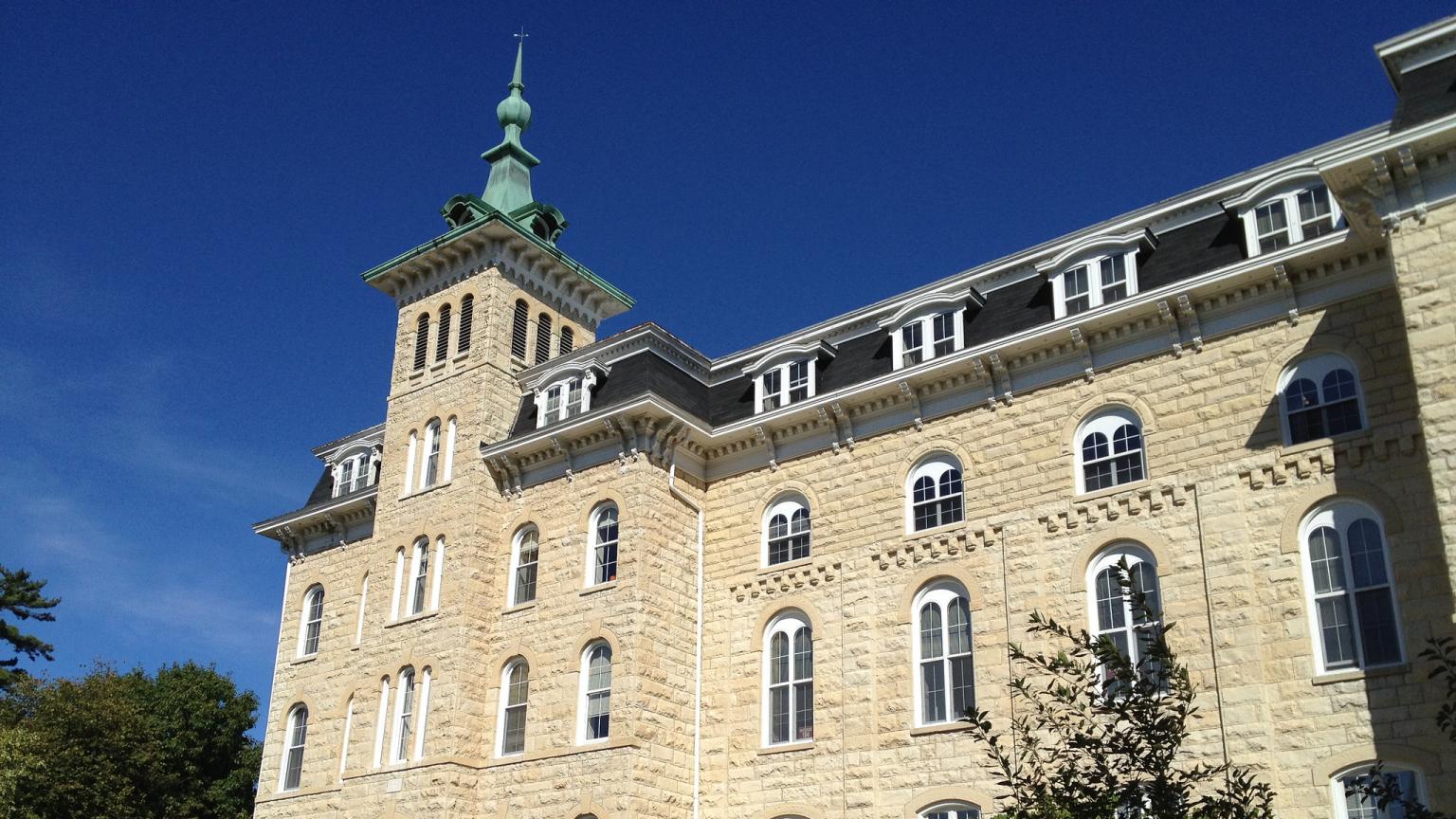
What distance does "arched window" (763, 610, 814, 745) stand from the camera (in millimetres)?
29859

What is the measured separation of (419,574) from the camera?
36031 mm

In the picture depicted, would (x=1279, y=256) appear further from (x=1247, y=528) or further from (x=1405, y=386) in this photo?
(x=1247, y=528)

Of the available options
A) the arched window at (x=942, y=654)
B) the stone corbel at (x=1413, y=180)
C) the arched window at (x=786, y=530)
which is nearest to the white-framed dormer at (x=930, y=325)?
the arched window at (x=786, y=530)

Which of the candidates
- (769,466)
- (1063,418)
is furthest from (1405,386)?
(769,466)

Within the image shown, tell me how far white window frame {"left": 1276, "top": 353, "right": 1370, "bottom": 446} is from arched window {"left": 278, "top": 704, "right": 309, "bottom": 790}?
27444mm

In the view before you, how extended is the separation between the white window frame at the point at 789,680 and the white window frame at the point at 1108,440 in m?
7.01

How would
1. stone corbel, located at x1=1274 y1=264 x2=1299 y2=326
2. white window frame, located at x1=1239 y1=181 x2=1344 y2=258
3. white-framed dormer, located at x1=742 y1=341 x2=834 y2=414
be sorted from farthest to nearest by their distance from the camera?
white-framed dormer, located at x1=742 y1=341 x2=834 y2=414
white window frame, located at x1=1239 y1=181 x2=1344 y2=258
stone corbel, located at x1=1274 y1=264 x2=1299 y2=326

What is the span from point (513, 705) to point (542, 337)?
11.6 m

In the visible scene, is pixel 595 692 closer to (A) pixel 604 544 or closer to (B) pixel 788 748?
(A) pixel 604 544

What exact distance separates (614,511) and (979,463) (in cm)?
923

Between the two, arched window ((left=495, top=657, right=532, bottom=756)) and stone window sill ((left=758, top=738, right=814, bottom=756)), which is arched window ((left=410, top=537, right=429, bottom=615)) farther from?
stone window sill ((left=758, top=738, right=814, bottom=756))

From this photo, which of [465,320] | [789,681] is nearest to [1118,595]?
[789,681]

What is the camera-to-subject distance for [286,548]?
140 ft

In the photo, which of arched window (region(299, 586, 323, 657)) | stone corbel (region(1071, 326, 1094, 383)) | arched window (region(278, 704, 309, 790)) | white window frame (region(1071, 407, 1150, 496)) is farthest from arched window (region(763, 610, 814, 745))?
arched window (region(299, 586, 323, 657))
